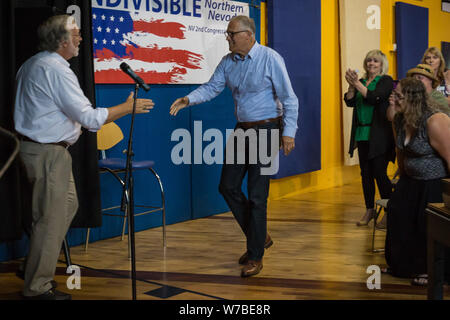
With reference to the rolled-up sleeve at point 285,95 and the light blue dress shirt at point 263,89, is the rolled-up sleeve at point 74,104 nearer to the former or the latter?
the light blue dress shirt at point 263,89

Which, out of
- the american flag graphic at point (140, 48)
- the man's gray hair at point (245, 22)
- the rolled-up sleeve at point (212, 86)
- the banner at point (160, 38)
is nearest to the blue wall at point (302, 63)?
the banner at point (160, 38)

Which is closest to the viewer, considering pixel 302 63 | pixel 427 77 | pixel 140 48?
pixel 427 77

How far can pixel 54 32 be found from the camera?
3.24m

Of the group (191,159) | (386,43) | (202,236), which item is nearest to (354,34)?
(386,43)

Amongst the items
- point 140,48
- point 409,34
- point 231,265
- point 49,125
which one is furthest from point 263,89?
point 409,34

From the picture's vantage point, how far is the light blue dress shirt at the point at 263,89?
385 cm

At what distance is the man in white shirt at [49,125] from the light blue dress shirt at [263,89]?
0.86 m

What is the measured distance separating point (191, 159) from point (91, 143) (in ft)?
4.88

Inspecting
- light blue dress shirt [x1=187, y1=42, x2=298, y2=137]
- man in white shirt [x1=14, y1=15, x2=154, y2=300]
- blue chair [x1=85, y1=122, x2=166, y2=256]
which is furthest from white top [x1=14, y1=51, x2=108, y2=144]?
blue chair [x1=85, y1=122, x2=166, y2=256]

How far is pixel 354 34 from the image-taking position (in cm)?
780

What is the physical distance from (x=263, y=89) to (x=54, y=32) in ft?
4.37

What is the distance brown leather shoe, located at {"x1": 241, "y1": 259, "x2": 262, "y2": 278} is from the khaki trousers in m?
1.15

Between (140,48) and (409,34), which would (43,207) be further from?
(409,34)

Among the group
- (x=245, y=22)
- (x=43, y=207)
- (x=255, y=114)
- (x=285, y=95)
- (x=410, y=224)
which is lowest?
(x=410, y=224)
